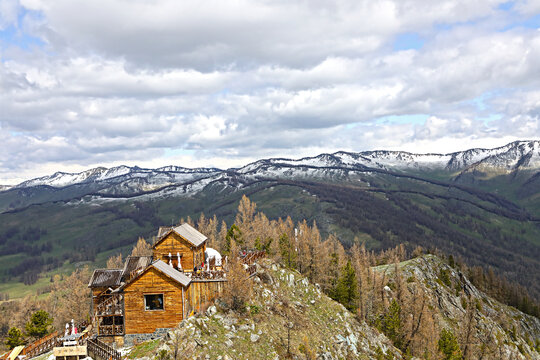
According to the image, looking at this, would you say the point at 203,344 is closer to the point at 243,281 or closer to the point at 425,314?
the point at 243,281

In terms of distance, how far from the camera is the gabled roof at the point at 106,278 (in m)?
51.3

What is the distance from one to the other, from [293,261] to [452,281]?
209 ft

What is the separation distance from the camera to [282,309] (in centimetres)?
5100

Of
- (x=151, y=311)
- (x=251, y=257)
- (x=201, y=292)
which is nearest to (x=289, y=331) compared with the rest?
(x=201, y=292)

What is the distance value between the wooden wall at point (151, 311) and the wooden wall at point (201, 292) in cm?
211

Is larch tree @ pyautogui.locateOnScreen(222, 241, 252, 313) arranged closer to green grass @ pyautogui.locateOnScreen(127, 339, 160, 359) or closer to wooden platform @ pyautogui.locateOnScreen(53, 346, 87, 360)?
green grass @ pyautogui.locateOnScreen(127, 339, 160, 359)

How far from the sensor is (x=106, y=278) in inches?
2062

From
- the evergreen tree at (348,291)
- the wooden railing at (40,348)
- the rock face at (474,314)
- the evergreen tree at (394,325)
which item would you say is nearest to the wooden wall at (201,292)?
the wooden railing at (40,348)

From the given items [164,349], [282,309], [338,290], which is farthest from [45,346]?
[338,290]

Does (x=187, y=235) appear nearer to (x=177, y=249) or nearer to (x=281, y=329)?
(x=177, y=249)

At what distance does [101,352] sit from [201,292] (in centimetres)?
1513

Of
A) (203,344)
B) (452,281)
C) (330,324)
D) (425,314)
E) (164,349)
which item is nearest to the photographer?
(164,349)

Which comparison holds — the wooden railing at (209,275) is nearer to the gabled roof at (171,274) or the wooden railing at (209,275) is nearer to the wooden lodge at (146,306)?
the wooden lodge at (146,306)

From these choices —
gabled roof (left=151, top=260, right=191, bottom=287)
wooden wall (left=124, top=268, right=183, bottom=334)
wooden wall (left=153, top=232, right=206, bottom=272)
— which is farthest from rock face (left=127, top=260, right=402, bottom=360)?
wooden wall (left=153, top=232, right=206, bottom=272)
